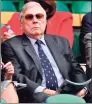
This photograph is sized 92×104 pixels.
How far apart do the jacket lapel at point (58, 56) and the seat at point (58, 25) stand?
17.6 inches

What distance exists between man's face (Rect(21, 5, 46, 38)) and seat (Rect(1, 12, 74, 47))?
490mm

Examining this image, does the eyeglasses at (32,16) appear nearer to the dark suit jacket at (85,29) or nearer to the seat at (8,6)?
the dark suit jacket at (85,29)

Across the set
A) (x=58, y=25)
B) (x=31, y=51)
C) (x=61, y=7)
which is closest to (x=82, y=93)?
(x=31, y=51)

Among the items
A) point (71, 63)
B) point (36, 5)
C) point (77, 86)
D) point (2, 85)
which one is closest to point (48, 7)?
point (36, 5)

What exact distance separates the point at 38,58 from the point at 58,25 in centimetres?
74

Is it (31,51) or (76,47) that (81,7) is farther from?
(31,51)

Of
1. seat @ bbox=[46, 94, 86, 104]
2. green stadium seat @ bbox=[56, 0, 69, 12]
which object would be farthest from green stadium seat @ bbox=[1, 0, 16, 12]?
seat @ bbox=[46, 94, 86, 104]

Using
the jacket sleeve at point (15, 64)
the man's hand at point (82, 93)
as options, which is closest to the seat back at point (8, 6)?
the jacket sleeve at point (15, 64)

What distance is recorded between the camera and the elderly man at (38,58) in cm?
254

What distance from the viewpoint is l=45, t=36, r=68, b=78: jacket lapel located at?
2648 millimetres

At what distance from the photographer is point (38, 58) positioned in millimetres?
2598

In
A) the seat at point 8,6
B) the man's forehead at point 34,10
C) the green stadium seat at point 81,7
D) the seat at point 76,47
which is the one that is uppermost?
the man's forehead at point 34,10

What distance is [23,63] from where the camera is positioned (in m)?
2.55

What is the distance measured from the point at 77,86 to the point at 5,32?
0.61 meters
